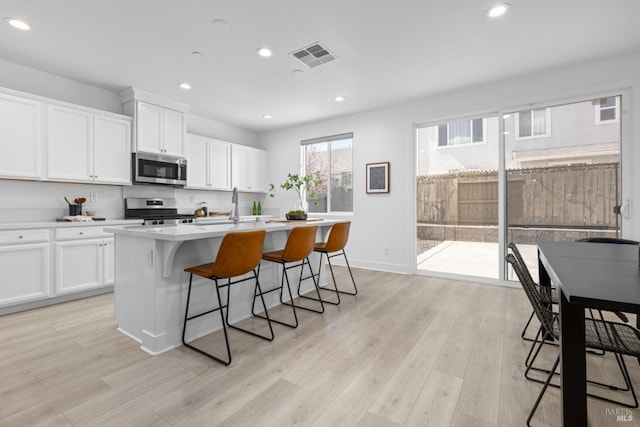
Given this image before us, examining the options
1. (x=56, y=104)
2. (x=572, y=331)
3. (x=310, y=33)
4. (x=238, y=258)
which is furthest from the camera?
(x=56, y=104)

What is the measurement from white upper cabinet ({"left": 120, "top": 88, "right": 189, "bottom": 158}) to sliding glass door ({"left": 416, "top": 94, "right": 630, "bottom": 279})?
3696mm

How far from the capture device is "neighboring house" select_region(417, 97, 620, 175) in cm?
346

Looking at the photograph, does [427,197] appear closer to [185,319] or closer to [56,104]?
[185,319]

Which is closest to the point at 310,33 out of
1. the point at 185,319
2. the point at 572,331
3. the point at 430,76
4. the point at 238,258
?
the point at 430,76

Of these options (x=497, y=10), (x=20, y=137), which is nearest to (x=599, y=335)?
(x=497, y=10)

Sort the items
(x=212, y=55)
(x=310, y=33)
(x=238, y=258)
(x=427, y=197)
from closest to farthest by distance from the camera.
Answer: (x=238, y=258) < (x=310, y=33) < (x=212, y=55) < (x=427, y=197)

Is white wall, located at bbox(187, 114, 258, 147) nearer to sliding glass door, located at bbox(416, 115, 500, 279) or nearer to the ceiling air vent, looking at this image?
the ceiling air vent

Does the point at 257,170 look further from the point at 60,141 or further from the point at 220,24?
the point at 220,24

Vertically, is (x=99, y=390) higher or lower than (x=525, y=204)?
lower

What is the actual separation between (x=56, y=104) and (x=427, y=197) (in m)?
4.94

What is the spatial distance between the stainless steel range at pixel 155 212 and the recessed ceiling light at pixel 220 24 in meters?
2.71

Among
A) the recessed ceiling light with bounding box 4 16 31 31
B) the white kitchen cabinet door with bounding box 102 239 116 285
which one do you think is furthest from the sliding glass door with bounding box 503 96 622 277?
the recessed ceiling light with bounding box 4 16 31 31

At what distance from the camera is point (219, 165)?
5.45 meters

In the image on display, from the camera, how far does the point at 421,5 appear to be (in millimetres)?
2418
